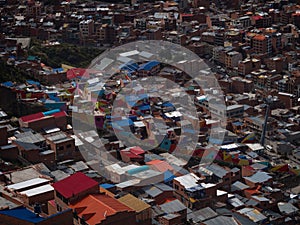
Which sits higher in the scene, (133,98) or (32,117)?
(32,117)

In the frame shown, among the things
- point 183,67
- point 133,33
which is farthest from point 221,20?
point 183,67

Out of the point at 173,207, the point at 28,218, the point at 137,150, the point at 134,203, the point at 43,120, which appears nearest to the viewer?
the point at 28,218

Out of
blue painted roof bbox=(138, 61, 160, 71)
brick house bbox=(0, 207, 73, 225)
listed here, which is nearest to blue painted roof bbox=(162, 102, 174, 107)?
blue painted roof bbox=(138, 61, 160, 71)

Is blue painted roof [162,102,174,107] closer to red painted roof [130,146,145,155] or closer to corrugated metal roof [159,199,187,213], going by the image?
red painted roof [130,146,145,155]

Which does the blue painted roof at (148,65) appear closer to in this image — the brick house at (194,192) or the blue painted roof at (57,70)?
the blue painted roof at (57,70)

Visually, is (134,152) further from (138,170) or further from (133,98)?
(133,98)

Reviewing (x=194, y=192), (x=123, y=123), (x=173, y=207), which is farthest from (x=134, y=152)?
(x=173, y=207)

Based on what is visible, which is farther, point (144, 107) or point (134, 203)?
point (144, 107)
